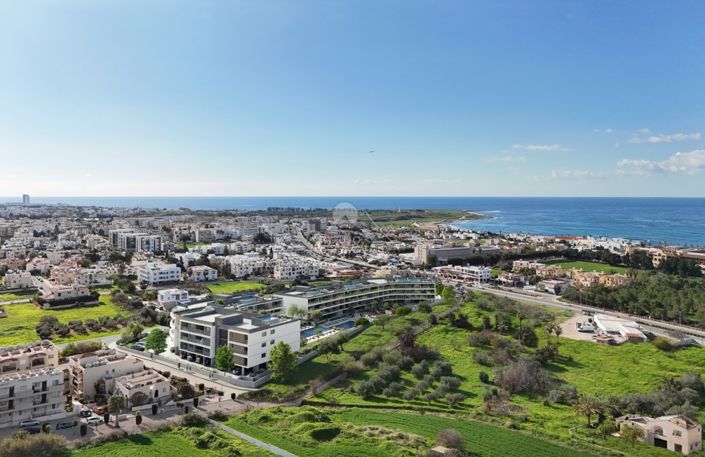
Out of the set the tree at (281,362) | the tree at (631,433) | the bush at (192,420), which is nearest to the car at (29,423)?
the bush at (192,420)

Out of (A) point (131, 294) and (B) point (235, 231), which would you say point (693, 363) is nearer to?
(A) point (131, 294)

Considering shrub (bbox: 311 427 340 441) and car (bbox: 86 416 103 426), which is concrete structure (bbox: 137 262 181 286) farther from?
shrub (bbox: 311 427 340 441)

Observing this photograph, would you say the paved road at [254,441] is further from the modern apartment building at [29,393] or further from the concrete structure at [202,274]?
the concrete structure at [202,274]

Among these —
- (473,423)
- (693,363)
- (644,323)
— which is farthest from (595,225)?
(473,423)

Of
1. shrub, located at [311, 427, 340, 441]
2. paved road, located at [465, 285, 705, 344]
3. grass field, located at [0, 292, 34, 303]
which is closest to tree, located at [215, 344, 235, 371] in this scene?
shrub, located at [311, 427, 340, 441]

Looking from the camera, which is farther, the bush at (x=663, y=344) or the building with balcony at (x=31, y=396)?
the bush at (x=663, y=344)

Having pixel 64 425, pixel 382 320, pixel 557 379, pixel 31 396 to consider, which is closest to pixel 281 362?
pixel 64 425
